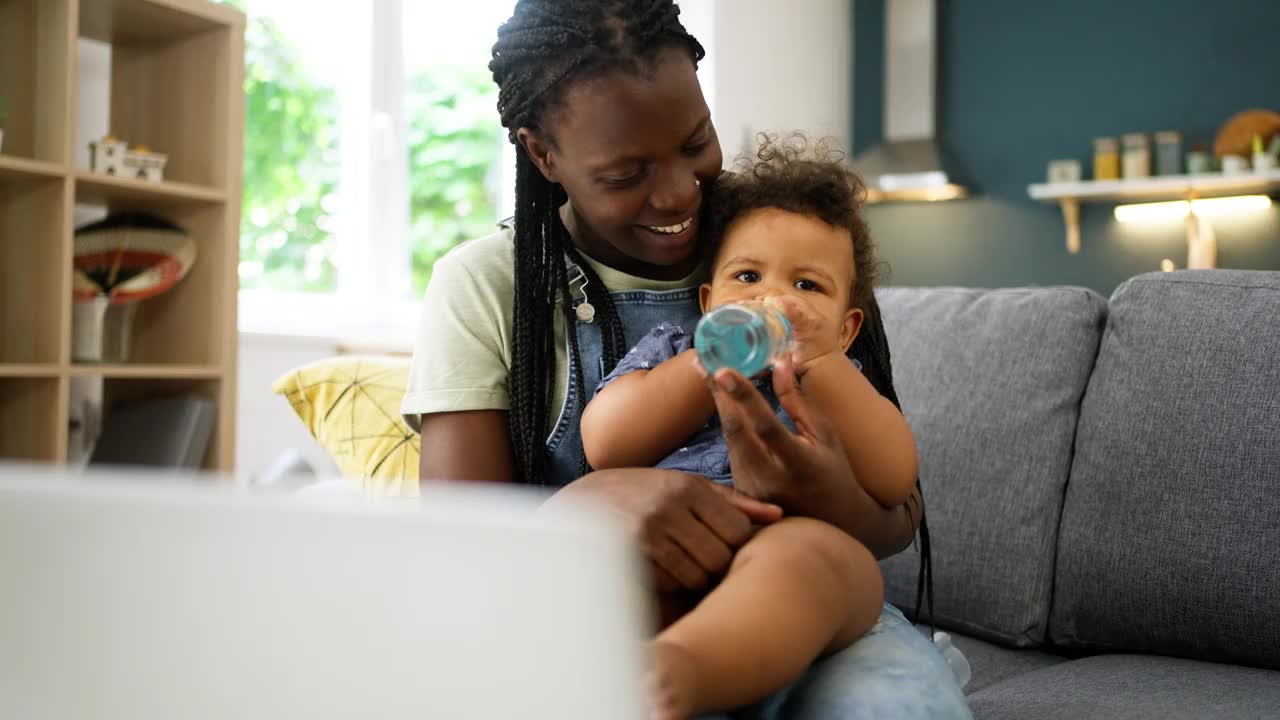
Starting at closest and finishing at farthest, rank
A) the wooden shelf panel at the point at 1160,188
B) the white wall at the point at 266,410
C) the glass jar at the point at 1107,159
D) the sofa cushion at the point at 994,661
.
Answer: the sofa cushion at the point at 994,661, the white wall at the point at 266,410, the wooden shelf panel at the point at 1160,188, the glass jar at the point at 1107,159

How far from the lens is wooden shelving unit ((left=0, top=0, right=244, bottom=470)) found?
2.24 m

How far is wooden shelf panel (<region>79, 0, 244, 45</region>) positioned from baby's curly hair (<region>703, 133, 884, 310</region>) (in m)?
1.68

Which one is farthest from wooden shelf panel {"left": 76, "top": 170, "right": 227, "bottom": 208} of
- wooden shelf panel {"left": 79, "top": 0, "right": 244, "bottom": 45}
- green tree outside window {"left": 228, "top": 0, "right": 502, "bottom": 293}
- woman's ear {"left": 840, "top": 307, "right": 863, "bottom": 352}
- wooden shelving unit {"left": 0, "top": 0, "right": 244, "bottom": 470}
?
woman's ear {"left": 840, "top": 307, "right": 863, "bottom": 352}

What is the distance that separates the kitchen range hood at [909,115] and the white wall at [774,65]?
250 millimetres

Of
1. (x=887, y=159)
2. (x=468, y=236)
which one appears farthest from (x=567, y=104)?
(x=887, y=159)

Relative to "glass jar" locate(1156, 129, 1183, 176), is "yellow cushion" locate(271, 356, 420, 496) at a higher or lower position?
lower

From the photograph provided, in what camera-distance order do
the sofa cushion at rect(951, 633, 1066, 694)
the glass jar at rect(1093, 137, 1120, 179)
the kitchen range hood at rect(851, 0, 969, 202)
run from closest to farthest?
1. the sofa cushion at rect(951, 633, 1066, 694)
2. the glass jar at rect(1093, 137, 1120, 179)
3. the kitchen range hood at rect(851, 0, 969, 202)

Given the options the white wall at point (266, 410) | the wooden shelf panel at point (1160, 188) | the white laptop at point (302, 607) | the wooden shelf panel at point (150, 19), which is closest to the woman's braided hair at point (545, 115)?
the white laptop at point (302, 607)

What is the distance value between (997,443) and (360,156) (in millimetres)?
2605

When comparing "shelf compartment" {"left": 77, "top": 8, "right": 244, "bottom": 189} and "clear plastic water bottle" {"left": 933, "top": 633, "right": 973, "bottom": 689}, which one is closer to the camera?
"clear plastic water bottle" {"left": 933, "top": 633, "right": 973, "bottom": 689}

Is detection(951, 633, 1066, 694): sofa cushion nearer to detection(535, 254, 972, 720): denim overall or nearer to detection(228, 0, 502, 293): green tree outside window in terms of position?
detection(535, 254, 972, 720): denim overall

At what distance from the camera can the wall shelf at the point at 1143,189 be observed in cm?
436

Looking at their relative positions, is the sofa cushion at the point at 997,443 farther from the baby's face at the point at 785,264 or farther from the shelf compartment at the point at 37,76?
the shelf compartment at the point at 37,76

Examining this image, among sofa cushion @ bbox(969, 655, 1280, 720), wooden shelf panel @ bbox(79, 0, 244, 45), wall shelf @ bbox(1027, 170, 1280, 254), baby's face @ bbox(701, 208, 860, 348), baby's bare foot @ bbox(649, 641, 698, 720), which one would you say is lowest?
sofa cushion @ bbox(969, 655, 1280, 720)
